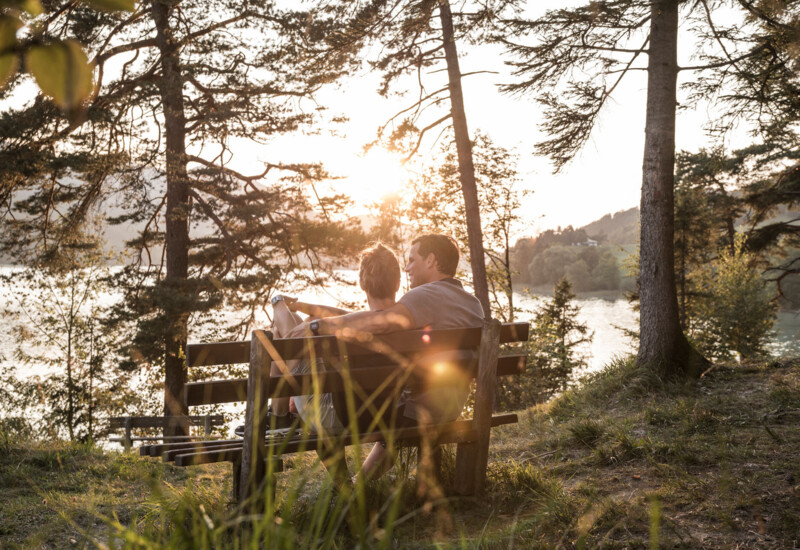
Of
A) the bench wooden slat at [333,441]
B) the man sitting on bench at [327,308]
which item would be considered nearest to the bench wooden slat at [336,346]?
the man sitting on bench at [327,308]

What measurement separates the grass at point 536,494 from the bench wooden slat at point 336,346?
0.62 m

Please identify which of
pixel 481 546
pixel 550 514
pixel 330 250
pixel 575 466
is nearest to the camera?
pixel 481 546

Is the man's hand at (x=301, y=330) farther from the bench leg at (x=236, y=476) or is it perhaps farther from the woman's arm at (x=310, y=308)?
the bench leg at (x=236, y=476)

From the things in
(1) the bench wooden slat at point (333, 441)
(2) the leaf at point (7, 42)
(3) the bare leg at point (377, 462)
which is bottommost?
(3) the bare leg at point (377, 462)

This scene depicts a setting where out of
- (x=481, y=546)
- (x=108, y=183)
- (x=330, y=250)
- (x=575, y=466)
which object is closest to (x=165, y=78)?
(x=108, y=183)

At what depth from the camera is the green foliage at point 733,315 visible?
79.4 ft

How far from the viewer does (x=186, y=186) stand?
47.3ft

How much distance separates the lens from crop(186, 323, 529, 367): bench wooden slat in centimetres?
276

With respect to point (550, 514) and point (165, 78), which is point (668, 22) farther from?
point (165, 78)

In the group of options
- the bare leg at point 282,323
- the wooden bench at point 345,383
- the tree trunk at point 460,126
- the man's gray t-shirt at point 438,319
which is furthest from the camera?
the tree trunk at point 460,126

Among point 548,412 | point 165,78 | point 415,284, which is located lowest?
point 548,412

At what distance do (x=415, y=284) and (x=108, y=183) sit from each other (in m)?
12.9

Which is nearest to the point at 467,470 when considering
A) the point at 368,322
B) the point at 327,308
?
the point at 368,322

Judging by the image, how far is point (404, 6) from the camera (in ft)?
33.1
